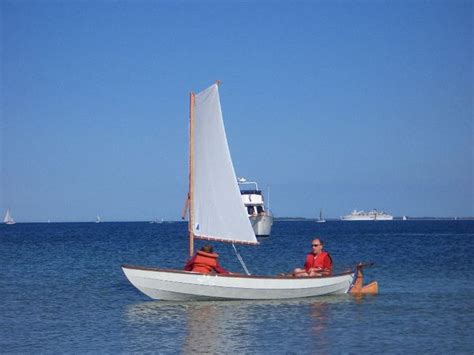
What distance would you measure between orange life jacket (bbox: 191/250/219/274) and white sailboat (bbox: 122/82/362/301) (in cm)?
98

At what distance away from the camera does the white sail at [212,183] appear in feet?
93.6

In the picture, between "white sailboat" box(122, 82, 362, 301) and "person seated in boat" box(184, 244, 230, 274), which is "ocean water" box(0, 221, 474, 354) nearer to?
"white sailboat" box(122, 82, 362, 301)

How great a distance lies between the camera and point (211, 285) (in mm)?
27203

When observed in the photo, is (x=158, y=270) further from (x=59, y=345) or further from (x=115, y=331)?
(x=59, y=345)

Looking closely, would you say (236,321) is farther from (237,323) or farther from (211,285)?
(211,285)

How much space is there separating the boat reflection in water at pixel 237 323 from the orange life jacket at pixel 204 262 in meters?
1.29

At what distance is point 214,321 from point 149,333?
8.70 feet

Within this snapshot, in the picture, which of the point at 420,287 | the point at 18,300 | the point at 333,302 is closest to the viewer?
the point at 333,302

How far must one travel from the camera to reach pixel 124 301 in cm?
3006

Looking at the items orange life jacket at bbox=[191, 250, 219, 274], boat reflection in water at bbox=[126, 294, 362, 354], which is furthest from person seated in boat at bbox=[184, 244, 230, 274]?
boat reflection in water at bbox=[126, 294, 362, 354]

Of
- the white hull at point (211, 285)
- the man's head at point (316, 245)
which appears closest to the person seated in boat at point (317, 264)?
the man's head at point (316, 245)

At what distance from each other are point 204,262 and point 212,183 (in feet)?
10.6

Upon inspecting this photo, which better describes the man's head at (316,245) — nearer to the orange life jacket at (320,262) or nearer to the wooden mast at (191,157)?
the orange life jacket at (320,262)

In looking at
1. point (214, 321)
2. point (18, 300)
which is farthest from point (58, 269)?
point (214, 321)
